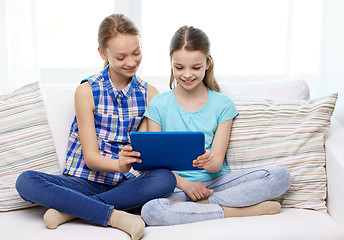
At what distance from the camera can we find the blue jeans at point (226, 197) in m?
1.62

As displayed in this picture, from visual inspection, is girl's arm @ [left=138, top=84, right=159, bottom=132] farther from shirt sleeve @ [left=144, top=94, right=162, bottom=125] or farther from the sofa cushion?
the sofa cushion

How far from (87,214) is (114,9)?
66.4 inches

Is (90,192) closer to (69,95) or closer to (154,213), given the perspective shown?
(154,213)

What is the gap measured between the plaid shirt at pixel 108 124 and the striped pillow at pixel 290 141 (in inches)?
17.0

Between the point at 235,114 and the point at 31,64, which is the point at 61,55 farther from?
the point at 235,114

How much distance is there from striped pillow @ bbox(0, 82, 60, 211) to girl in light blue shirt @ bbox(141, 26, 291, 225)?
43 cm

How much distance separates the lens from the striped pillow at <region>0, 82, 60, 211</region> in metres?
1.82

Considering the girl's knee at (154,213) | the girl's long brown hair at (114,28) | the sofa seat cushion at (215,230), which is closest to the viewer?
the sofa seat cushion at (215,230)

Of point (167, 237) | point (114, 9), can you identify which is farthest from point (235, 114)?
point (114, 9)

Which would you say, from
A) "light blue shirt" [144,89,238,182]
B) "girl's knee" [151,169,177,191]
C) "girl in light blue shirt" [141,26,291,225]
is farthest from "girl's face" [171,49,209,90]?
"girl's knee" [151,169,177,191]

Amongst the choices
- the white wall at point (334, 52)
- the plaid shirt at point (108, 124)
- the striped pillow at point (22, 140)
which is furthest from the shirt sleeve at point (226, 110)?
the white wall at point (334, 52)

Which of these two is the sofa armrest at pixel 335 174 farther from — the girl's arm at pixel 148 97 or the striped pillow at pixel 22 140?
the striped pillow at pixel 22 140

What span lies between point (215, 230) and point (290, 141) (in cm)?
55

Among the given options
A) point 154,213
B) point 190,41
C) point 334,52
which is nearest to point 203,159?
point 154,213
